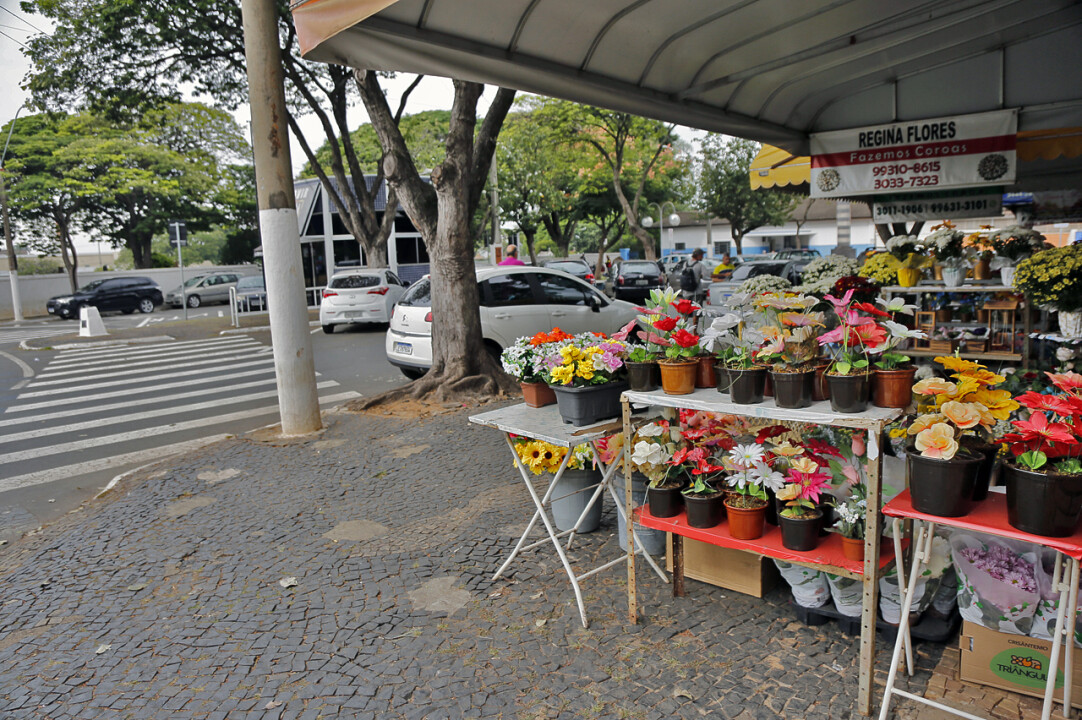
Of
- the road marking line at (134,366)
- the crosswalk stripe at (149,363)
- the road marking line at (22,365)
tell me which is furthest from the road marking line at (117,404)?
the road marking line at (22,365)

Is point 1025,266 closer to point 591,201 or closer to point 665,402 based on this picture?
point 665,402

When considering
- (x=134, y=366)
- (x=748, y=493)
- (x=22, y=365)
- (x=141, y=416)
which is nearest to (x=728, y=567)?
(x=748, y=493)

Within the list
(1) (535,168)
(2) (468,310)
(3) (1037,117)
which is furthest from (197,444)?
(1) (535,168)

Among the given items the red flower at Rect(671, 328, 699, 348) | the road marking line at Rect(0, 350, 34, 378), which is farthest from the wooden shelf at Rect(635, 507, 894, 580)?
the road marking line at Rect(0, 350, 34, 378)

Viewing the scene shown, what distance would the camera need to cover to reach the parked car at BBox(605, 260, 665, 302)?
22.5 metres

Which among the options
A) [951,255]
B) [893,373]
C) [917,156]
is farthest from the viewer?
[917,156]

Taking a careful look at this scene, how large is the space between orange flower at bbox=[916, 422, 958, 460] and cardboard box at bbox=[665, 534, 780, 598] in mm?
1300

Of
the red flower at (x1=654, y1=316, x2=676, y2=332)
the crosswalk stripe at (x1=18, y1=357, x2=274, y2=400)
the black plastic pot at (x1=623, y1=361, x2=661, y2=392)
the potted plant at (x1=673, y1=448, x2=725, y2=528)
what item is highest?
the red flower at (x1=654, y1=316, x2=676, y2=332)

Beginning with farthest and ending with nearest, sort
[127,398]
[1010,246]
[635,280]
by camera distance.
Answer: [635,280] < [127,398] < [1010,246]

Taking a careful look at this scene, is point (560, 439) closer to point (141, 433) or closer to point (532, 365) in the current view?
point (532, 365)

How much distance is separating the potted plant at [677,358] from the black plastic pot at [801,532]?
728 mm

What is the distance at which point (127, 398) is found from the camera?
33.9 ft

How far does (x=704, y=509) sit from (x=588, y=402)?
2.70 ft

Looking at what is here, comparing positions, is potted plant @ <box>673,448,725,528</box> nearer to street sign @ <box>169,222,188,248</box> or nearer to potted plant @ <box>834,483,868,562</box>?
potted plant @ <box>834,483,868,562</box>
